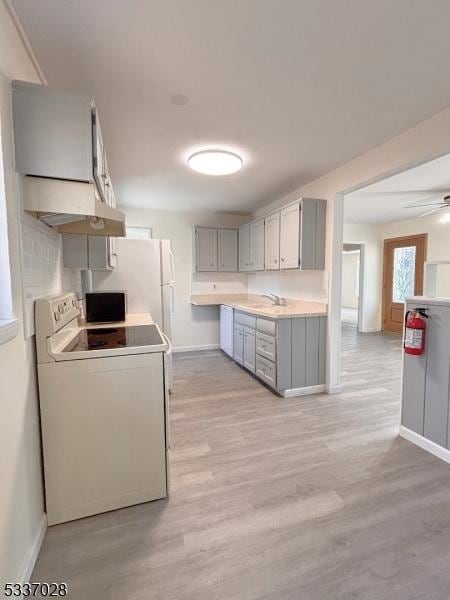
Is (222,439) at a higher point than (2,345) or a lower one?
lower

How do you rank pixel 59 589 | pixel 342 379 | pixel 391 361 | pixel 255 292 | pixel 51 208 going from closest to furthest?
pixel 59 589 → pixel 51 208 → pixel 342 379 → pixel 391 361 → pixel 255 292

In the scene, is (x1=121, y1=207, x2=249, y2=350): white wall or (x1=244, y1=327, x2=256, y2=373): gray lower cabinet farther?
(x1=121, y1=207, x2=249, y2=350): white wall

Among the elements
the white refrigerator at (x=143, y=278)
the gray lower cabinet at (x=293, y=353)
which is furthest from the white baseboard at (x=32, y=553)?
the gray lower cabinet at (x=293, y=353)

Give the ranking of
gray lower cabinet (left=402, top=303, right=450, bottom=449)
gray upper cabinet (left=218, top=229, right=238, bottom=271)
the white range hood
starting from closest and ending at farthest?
the white range hood < gray lower cabinet (left=402, top=303, right=450, bottom=449) < gray upper cabinet (left=218, top=229, right=238, bottom=271)

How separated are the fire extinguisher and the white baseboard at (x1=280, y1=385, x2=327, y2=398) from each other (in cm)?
126

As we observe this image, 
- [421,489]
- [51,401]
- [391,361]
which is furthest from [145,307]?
[391,361]

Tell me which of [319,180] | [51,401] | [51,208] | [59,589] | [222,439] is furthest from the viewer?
[319,180]

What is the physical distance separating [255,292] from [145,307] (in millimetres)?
2324

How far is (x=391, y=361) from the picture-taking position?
4.39 metres

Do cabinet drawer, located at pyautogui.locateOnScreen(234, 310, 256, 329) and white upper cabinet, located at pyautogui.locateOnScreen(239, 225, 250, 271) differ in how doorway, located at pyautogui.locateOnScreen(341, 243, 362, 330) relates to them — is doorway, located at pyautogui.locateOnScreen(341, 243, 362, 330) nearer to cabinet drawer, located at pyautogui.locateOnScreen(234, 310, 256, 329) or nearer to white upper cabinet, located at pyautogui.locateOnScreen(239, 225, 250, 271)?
white upper cabinet, located at pyautogui.locateOnScreen(239, 225, 250, 271)

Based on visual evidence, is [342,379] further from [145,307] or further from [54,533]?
[54,533]

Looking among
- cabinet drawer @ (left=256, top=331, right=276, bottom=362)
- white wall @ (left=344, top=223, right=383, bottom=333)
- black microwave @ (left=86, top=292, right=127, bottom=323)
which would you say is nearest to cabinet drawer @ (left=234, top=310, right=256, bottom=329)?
cabinet drawer @ (left=256, top=331, right=276, bottom=362)

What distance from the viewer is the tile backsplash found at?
1.42 metres

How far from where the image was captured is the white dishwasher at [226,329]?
14.5 ft
